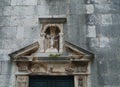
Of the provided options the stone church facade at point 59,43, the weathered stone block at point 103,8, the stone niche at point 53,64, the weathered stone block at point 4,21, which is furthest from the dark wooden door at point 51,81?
the weathered stone block at point 103,8

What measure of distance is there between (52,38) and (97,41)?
1.52 metres

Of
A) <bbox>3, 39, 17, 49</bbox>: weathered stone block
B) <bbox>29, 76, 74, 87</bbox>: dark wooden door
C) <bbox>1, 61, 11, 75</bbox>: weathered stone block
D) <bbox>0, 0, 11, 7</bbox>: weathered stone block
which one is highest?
<bbox>0, 0, 11, 7</bbox>: weathered stone block

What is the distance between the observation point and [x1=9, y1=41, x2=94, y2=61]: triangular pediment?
9.71 m

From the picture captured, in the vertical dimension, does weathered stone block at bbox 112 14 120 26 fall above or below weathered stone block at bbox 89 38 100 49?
above

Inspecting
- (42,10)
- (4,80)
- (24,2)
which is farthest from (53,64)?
(24,2)

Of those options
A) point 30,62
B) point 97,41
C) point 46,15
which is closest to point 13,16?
point 46,15

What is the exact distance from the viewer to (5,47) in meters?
10.1

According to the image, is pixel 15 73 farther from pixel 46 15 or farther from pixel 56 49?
pixel 46 15

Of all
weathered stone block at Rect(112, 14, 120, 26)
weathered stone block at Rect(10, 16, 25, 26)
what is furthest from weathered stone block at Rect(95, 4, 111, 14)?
weathered stone block at Rect(10, 16, 25, 26)

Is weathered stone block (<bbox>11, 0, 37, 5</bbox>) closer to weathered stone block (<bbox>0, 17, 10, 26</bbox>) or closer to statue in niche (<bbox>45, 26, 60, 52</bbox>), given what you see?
weathered stone block (<bbox>0, 17, 10, 26</bbox>)

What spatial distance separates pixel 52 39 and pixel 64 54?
29.3 inches

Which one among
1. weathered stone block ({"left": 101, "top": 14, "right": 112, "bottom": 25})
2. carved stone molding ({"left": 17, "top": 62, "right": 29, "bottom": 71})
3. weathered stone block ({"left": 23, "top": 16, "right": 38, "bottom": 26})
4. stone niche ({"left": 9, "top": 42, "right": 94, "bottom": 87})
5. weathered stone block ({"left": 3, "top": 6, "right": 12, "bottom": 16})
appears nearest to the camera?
stone niche ({"left": 9, "top": 42, "right": 94, "bottom": 87})

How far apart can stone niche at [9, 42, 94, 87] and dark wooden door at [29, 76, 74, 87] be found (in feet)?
0.53

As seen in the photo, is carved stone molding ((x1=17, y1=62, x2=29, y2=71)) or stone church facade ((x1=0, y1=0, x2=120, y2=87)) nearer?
stone church facade ((x1=0, y1=0, x2=120, y2=87))
